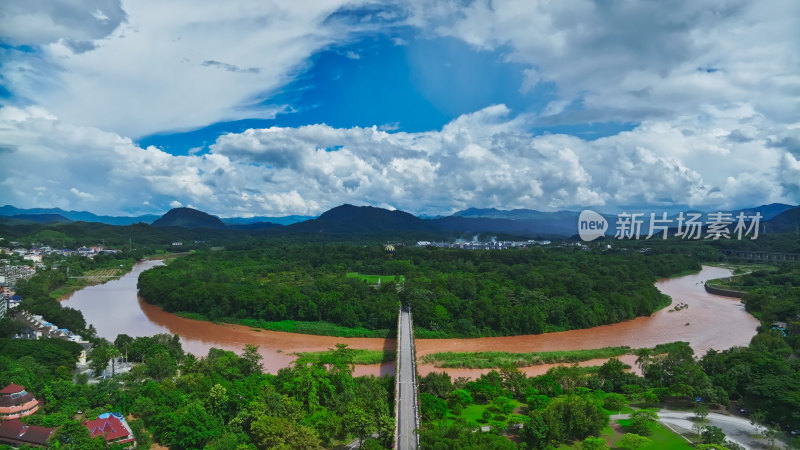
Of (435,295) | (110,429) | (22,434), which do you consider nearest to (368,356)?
(435,295)

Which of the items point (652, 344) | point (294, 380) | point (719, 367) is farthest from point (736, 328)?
point (294, 380)

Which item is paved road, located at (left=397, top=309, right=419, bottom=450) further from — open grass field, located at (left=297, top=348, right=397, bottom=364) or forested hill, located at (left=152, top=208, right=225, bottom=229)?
forested hill, located at (left=152, top=208, right=225, bottom=229)

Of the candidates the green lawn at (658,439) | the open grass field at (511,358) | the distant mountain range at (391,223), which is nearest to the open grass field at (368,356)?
the open grass field at (511,358)

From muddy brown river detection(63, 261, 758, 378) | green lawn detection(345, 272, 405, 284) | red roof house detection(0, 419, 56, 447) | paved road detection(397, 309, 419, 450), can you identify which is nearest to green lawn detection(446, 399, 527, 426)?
paved road detection(397, 309, 419, 450)

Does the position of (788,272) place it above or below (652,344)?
above

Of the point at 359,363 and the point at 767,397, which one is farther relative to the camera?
the point at 359,363

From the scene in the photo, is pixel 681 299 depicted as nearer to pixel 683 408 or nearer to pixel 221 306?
pixel 683 408

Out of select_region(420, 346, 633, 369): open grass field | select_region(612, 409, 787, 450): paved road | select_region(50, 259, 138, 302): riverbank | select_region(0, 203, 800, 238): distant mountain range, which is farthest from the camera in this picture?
select_region(0, 203, 800, 238): distant mountain range
